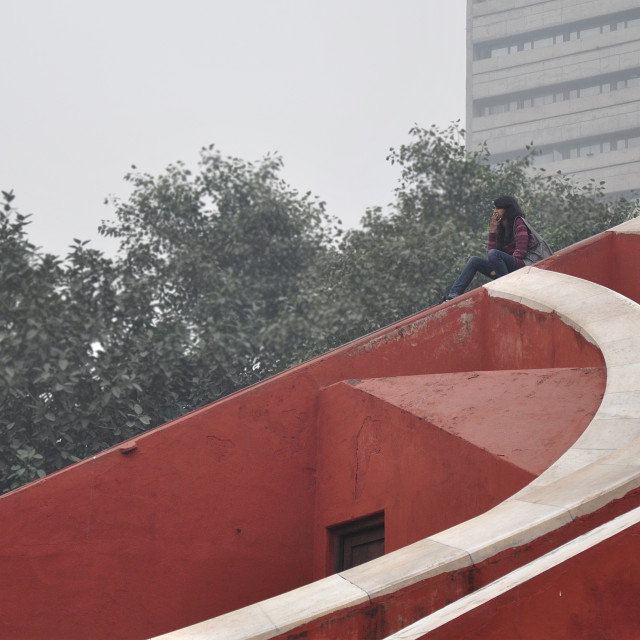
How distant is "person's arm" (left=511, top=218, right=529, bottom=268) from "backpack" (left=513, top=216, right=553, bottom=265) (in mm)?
69

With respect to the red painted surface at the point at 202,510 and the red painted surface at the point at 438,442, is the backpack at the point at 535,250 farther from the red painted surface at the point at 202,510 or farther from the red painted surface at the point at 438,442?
the red painted surface at the point at 438,442

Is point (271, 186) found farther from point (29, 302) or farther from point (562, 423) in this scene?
point (562, 423)

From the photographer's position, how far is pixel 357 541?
6527 millimetres

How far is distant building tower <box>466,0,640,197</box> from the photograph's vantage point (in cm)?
6938

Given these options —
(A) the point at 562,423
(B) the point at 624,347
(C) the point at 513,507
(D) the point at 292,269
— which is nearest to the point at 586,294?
(B) the point at 624,347

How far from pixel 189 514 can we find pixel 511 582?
3.60 metres

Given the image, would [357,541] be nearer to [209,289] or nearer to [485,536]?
[485,536]

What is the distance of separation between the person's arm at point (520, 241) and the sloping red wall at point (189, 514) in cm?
167

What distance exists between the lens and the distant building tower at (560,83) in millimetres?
69375

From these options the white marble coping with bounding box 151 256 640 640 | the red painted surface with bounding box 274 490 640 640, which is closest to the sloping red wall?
the white marble coping with bounding box 151 256 640 640

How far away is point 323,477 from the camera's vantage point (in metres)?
6.82

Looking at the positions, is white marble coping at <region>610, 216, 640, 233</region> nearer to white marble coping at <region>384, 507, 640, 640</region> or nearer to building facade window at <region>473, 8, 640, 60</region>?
white marble coping at <region>384, 507, 640, 640</region>

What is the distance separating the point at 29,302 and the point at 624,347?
33.0ft

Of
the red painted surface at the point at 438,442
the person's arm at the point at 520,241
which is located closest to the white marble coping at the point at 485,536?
the red painted surface at the point at 438,442
